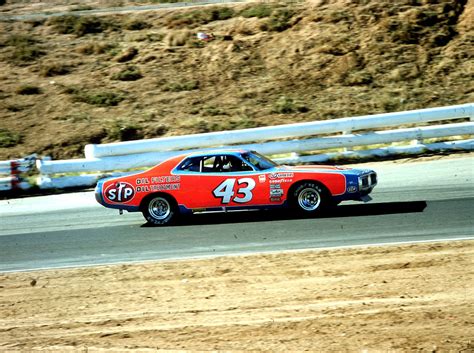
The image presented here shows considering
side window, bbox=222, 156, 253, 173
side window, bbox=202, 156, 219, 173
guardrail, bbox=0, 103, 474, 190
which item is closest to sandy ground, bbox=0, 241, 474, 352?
side window, bbox=222, 156, 253, 173

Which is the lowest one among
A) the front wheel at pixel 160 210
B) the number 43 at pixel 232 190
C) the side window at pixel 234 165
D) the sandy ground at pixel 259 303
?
the sandy ground at pixel 259 303

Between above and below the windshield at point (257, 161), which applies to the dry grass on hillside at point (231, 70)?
above

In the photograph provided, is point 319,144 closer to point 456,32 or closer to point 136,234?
point 136,234

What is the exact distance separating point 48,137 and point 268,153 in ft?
27.2

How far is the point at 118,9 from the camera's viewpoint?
37062mm

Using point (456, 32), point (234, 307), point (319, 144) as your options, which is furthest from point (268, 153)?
point (456, 32)

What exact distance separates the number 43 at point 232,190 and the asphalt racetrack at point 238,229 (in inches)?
16.5

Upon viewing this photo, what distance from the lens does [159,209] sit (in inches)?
529

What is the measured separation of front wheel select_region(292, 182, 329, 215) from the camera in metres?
12.8

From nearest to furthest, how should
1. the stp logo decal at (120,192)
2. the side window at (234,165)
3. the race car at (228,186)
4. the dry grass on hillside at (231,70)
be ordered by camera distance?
the race car at (228,186) → the side window at (234,165) → the stp logo decal at (120,192) → the dry grass on hillside at (231,70)

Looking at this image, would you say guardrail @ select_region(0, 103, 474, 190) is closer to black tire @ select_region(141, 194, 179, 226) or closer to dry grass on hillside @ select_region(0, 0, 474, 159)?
dry grass on hillside @ select_region(0, 0, 474, 159)

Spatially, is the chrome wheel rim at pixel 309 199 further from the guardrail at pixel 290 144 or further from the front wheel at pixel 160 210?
the guardrail at pixel 290 144

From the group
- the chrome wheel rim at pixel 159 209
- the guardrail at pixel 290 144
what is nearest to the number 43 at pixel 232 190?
the chrome wheel rim at pixel 159 209

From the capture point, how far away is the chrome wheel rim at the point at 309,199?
12.8 m
